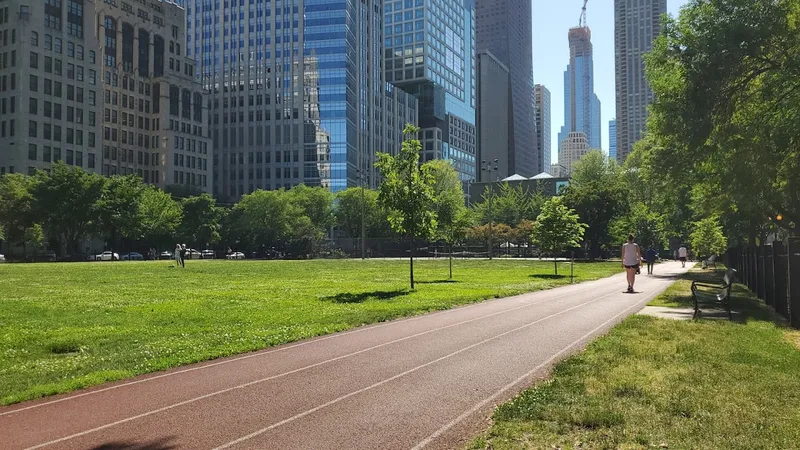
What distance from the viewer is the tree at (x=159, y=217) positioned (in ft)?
267

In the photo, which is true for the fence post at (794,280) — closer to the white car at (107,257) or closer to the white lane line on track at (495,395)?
the white lane line on track at (495,395)

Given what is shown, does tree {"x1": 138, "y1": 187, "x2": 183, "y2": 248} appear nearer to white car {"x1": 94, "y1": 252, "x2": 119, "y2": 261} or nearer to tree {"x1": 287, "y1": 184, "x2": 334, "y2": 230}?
white car {"x1": 94, "y1": 252, "x2": 119, "y2": 261}

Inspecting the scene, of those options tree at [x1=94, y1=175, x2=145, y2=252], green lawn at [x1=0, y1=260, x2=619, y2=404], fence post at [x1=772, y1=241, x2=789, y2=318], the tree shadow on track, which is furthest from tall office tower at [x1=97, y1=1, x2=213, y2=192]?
the tree shadow on track

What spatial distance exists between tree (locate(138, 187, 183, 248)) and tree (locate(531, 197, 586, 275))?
193 feet

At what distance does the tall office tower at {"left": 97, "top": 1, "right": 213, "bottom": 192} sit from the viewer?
118562 millimetres

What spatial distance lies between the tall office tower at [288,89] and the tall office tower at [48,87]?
3811 centimetres

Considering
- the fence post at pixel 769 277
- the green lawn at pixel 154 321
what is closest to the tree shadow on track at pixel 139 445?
the green lawn at pixel 154 321

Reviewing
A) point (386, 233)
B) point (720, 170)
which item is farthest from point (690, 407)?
point (386, 233)

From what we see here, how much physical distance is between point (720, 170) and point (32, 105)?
10741 cm

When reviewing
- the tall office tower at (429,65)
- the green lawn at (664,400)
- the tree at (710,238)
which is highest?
the tall office tower at (429,65)

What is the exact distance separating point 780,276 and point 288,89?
131105 millimetres

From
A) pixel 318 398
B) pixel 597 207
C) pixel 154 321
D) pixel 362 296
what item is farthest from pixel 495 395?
pixel 597 207

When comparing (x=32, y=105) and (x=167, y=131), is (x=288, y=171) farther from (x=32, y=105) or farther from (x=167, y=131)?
(x=32, y=105)

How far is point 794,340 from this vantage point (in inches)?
424
